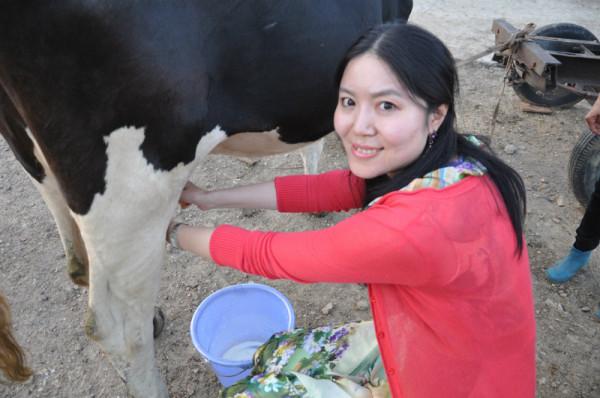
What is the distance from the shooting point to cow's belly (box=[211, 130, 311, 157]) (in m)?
1.68

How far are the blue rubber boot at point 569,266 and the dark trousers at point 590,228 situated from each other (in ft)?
0.11

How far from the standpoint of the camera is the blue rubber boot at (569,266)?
254 cm

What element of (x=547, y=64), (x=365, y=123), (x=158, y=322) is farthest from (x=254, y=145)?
(x=547, y=64)

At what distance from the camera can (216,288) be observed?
2.52 meters

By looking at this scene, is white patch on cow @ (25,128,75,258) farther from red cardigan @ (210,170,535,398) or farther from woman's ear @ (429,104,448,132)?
woman's ear @ (429,104,448,132)

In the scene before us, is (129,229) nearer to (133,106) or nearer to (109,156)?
(109,156)

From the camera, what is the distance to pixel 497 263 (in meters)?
1.15

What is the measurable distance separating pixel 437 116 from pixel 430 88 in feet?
0.32

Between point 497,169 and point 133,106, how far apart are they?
0.90 metres

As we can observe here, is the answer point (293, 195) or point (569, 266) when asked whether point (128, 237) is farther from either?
point (569, 266)

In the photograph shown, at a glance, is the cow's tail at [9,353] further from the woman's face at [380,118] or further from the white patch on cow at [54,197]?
the woman's face at [380,118]

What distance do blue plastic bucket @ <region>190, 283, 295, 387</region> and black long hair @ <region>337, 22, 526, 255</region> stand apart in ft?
3.34

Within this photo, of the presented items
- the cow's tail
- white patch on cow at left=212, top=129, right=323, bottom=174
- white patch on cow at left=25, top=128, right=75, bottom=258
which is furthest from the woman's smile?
the cow's tail

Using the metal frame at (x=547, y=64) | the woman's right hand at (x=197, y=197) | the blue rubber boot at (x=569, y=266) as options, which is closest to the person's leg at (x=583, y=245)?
the blue rubber boot at (x=569, y=266)
